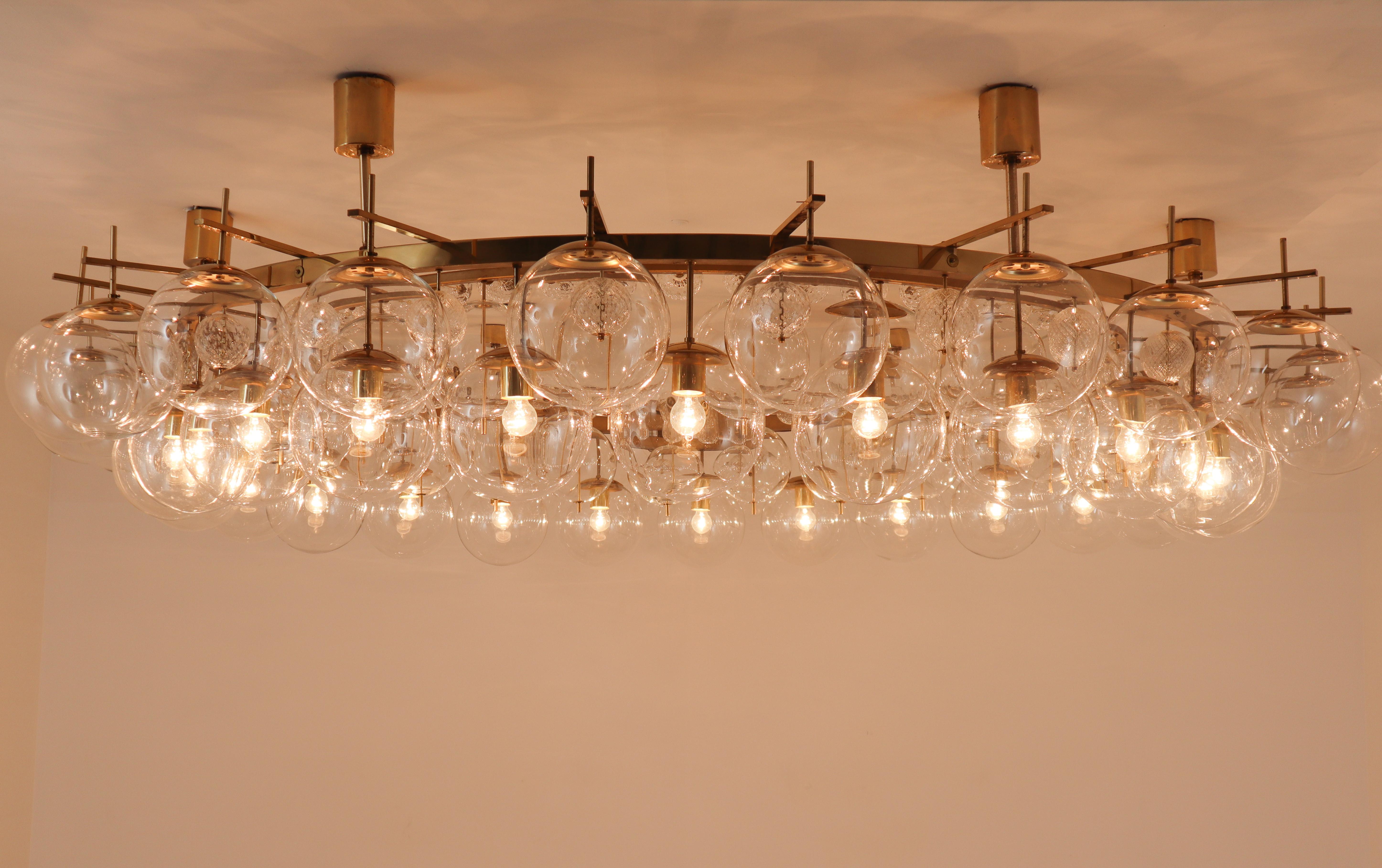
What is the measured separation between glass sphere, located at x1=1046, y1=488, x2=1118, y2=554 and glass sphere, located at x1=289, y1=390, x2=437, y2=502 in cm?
121

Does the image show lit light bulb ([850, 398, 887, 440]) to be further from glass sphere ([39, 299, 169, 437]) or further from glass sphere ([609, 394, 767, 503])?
glass sphere ([39, 299, 169, 437])

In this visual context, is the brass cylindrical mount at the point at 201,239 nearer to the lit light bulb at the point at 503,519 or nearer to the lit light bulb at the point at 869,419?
the lit light bulb at the point at 503,519

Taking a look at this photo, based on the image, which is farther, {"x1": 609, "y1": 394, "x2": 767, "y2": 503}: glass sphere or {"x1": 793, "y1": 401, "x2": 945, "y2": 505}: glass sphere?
{"x1": 609, "y1": 394, "x2": 767, "y2": 503}: glass sphere

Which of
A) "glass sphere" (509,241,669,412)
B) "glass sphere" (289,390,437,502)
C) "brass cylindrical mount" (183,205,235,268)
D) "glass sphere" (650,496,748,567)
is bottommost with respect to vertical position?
"glass sphere" (650,496,748,567)

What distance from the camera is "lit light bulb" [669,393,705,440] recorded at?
57.0 inches

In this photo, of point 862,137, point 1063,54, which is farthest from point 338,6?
point 1063,54

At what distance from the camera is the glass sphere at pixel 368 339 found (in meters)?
1.19

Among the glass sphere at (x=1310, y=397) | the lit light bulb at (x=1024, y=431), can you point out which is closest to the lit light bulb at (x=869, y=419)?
the lit light bulb at (x=1024, y=431)

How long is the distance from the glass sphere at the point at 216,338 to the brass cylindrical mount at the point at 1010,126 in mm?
1046

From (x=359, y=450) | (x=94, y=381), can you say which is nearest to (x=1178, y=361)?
(x=359, y=450)

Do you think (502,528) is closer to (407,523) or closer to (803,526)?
(407,523)

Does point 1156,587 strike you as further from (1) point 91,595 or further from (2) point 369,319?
(1) point 91,595

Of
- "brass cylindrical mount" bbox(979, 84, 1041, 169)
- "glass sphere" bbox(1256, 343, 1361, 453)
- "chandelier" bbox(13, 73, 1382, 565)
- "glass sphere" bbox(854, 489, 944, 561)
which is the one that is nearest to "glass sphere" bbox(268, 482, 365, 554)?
"chandelier" bbox(13, 73, 1382, 565)

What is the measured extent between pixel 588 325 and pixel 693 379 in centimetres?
37
